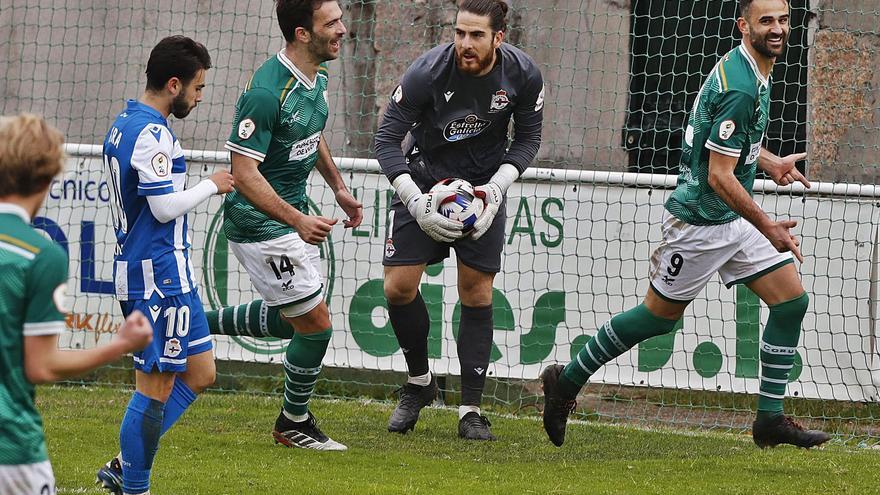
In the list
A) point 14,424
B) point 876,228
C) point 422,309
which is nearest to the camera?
point 14,424

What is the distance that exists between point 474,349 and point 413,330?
34 cm

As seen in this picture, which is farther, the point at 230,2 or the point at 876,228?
the point at 230,2

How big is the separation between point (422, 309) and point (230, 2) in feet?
11.5

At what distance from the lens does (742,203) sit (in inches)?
217

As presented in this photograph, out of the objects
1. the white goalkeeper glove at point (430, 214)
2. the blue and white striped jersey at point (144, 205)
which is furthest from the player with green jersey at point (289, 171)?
the blue and white striped jersey at point (144, 205)

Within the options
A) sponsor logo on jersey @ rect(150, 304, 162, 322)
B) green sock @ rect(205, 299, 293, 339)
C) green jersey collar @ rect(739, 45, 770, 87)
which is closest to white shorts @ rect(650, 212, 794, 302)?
green jersey collar @ rect(739, 45, 770, 87)

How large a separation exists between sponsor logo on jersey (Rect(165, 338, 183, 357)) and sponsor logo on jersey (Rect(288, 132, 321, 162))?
1.45 meters

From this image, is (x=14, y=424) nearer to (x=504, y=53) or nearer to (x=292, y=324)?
(x=292, y=324)

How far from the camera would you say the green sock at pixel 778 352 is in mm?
5898

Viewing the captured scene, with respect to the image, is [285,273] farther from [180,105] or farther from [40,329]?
[40,329]

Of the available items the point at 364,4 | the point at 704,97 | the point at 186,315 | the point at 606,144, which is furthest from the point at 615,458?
the point at 364,4

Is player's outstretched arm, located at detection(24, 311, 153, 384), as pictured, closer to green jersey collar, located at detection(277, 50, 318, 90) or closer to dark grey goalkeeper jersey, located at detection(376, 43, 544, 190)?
green jersey collar, located at detection(277, 50, 318, 90)

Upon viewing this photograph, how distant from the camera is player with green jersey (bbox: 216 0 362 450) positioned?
5730mm

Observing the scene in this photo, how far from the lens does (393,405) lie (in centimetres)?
789
